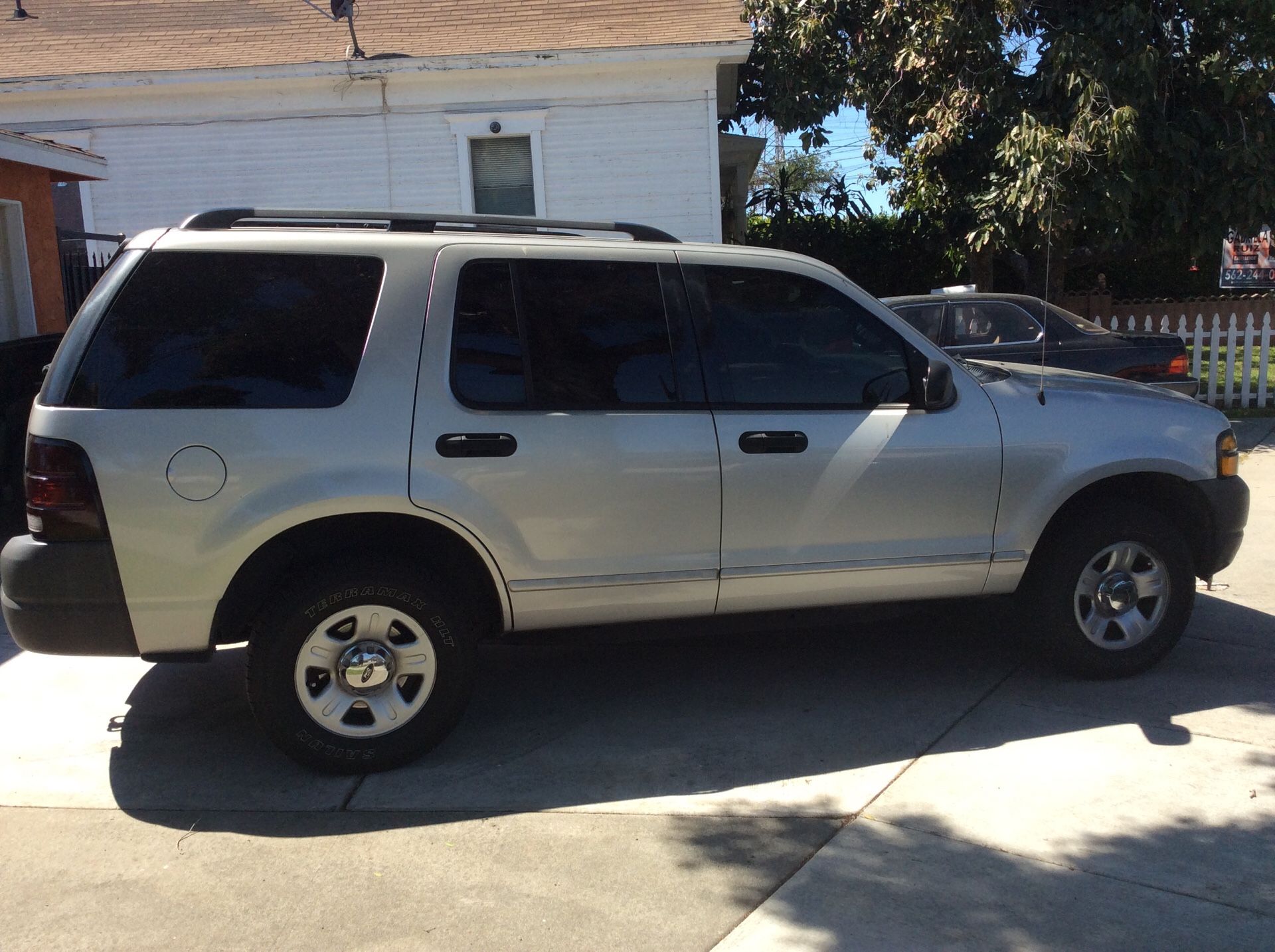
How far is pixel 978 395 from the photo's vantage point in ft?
15.6

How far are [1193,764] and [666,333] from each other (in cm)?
257

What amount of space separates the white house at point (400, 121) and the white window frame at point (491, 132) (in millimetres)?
18

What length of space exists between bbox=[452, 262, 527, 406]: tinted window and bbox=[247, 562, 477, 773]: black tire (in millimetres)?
735

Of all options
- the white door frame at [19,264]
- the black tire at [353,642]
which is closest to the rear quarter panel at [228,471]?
the black tire at [353,642]

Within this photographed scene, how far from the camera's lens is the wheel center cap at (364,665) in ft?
13.4

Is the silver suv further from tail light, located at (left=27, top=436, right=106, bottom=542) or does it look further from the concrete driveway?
the concrete driveway

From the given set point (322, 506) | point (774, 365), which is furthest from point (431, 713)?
point (774, 365)

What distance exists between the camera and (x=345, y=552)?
4.16 meters

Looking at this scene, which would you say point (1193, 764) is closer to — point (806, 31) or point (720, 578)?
point (720, 578)

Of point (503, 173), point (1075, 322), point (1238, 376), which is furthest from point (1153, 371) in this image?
point (1238, 376)

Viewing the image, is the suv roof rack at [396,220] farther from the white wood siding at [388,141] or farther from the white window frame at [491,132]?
the white window frame at [491,132]

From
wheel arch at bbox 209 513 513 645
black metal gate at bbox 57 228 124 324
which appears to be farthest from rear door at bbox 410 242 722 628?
black metal gate at bbox 57 228 124 324

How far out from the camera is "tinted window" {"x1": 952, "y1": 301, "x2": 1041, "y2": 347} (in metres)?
10.6

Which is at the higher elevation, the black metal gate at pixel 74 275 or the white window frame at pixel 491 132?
the white window frame at pixel 491 132
